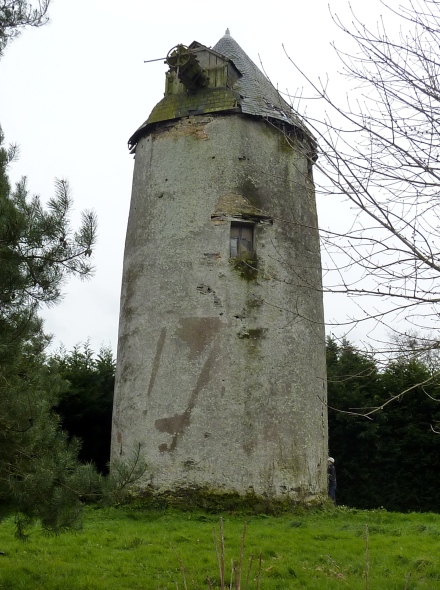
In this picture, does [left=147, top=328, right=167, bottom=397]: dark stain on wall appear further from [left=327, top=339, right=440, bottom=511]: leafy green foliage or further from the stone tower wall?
[left=327, top=339, right=440, bottom=511]: leafy green foliage

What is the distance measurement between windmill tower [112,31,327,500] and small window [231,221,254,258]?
2cm

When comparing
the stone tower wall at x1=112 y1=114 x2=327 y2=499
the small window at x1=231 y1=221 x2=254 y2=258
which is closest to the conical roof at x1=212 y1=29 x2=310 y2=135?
the stone tower wall at x1=112 y1=114 x2=327 y2=499

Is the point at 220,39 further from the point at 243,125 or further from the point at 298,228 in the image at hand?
the point at 298,228

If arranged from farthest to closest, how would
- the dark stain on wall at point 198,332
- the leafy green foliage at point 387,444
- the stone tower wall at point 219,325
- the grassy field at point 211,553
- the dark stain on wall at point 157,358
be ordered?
1. the leafy green foliage at point 387,444
2. the dark stain on wall at point 157,358
3. the dark stain on wall at point 198,332
4. the stone tower wall at point 219,325
5. the grassy field at point 211,553

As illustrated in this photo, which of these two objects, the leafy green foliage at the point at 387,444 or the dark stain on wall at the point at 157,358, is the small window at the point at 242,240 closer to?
the dark stain on wall at the point at 157,358

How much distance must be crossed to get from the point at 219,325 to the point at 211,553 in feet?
A: 14.0

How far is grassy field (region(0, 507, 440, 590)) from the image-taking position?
7297mm

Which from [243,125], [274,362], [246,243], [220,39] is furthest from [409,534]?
[220,39]

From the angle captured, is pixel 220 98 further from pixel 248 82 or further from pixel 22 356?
pixel 22 356

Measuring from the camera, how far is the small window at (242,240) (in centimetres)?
1243

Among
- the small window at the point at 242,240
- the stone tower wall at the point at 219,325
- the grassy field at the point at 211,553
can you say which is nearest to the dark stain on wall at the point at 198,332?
the stone tower wall at the point at 219,325

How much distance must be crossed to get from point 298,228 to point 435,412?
20.3 ft

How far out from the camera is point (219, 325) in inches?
463

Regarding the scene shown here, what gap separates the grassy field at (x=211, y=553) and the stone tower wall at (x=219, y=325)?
106cm
